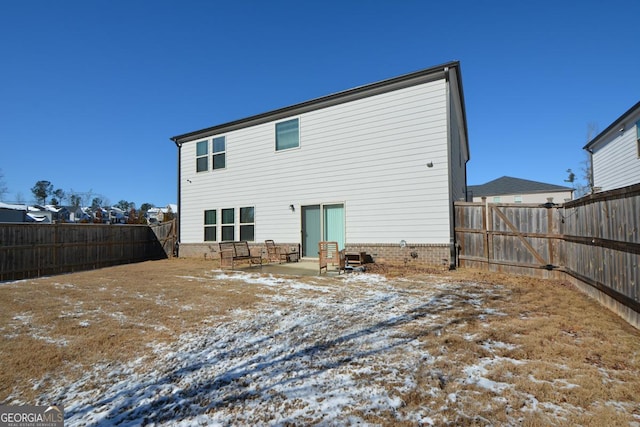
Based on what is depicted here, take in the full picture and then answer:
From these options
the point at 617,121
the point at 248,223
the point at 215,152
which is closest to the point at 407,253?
the point at 248,223

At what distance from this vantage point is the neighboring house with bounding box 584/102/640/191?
11.8 m

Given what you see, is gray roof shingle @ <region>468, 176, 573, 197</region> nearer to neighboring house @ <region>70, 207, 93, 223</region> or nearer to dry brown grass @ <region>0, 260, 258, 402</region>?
dry brown grass @ <region>0, 260, 258, 402</region>

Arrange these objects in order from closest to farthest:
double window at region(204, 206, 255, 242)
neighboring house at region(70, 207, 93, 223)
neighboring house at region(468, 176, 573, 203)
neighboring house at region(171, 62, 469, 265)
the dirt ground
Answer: the dirt ground
neighboring house at region(171, 62, 469, 265)
double window at region(204, 206, 255, 242)
neighboring house at region(468, 176, 573, 203)
neighboring house at region(70, 207, 93, 223)

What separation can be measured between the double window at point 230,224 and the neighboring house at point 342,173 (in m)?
0.05

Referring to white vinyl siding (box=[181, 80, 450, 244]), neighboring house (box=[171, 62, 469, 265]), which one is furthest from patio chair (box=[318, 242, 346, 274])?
white vinyl siding (box=[181, 80, 450, 244])

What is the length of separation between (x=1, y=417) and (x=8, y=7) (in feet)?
35.5

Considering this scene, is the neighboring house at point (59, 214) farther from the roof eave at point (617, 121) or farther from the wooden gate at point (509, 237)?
the roof eave at point (617, 121)

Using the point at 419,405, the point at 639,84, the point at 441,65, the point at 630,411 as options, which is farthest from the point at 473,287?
the point at 639,84

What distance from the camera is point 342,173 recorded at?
11086 millimetres

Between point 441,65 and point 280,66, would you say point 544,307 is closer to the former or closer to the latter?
point 441,65

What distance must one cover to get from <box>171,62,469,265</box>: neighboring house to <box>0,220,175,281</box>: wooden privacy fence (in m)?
2.74

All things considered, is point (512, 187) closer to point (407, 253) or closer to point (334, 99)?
point (407, 253)

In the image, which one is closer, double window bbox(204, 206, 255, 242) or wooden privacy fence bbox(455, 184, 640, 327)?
wooden privacy fence bbox(455, 184, 640, 327)

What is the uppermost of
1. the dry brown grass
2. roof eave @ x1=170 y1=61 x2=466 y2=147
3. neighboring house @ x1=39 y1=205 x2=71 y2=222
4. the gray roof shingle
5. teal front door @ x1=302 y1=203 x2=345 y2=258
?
roof eave @ x1=170 y1=61 x2=466 y2=147
